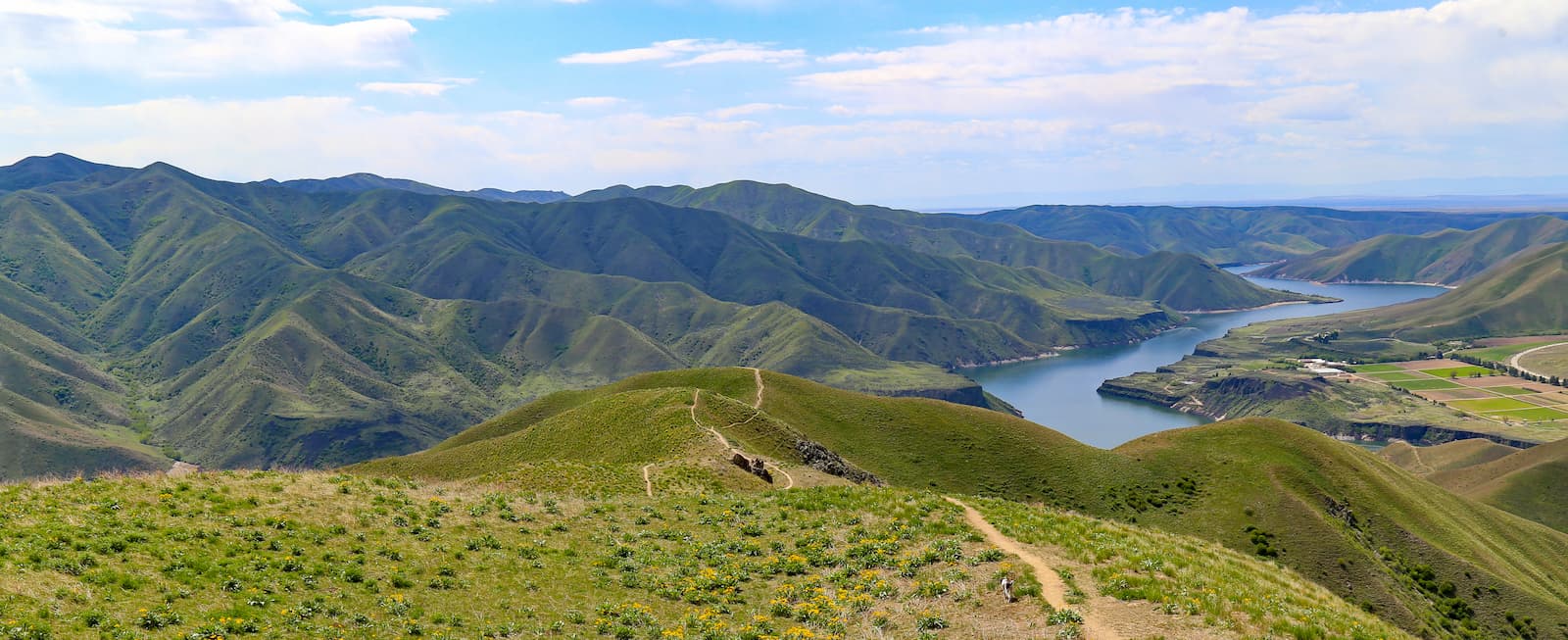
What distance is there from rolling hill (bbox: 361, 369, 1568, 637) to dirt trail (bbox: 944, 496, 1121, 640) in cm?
2350

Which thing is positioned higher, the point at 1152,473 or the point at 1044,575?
the point at 1044,575

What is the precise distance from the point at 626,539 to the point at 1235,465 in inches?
3245

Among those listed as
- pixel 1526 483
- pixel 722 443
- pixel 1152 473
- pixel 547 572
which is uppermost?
pixel 547 572

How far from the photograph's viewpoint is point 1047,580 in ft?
93.6

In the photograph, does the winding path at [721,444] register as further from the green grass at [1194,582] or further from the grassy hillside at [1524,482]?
the grassy hillside at [1524,482]

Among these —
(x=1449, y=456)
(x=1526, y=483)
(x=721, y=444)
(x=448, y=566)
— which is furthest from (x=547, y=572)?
(x=1449, y=456)

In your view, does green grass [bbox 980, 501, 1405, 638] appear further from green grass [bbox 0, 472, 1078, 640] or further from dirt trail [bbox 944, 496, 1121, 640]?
green grass [bbox 0, 472, 1078, 640]

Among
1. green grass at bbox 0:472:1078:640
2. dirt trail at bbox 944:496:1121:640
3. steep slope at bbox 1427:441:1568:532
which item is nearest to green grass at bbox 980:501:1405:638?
dirt trail at bbox 944:496:1121:640

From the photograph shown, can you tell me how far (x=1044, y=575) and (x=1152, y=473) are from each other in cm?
7384

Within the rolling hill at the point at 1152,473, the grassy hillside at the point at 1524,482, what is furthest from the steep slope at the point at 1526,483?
the rolling hill at the point at 1152,473

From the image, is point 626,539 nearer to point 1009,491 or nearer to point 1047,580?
point 1047,580

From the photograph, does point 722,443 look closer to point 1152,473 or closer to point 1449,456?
point 1152,473

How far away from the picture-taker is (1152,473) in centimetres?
9331

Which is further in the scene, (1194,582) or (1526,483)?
(1526,483)
